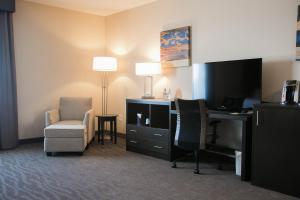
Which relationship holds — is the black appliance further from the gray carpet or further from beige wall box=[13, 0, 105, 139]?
beige wall box=[13, 0, 105, 139]

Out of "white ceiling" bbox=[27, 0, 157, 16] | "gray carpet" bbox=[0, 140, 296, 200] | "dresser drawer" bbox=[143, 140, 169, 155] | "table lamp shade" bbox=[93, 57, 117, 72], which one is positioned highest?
"white ceiling" bbox=[27, 0, 157, 16]

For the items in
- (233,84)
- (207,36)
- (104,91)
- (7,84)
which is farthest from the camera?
(104,91)

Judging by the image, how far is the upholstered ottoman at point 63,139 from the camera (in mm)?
4094

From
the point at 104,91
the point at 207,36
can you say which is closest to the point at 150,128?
the point at 207,36

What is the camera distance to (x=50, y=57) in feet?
17.1

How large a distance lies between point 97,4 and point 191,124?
3094mm

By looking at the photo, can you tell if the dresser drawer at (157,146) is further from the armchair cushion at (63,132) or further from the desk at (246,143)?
the desk at (246,143)

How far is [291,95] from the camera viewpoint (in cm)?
298

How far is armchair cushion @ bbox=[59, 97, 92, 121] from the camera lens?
198 inches

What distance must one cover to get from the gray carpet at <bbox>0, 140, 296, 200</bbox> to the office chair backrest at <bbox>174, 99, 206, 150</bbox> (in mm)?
403

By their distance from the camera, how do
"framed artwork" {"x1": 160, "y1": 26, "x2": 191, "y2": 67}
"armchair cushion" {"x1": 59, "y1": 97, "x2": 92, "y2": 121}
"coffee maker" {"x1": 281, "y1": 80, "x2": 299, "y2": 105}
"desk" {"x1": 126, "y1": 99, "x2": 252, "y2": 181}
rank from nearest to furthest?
"coffee maker" {"x1": 281, "y1": 80, "x2": 299, "y2": 105}
"desk" {"x1": 126, "y1": 99, "x2": 252, "y2": 181}
"framed artwork" {"x1": 160, "y1": 26, "x2": 191, "y2": 67}
"armchair cushion" {"x1": 59, "y1": 97, "x2": 92, "y2": 121}

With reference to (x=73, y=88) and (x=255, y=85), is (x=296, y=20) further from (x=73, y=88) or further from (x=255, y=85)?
(x=73, y=88)

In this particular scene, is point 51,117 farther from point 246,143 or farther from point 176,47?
point 246,143

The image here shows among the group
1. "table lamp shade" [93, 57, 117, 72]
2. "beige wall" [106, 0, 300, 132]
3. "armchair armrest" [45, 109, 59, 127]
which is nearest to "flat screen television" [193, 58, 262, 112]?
"beige wall" [106, 0, 300, 132]
